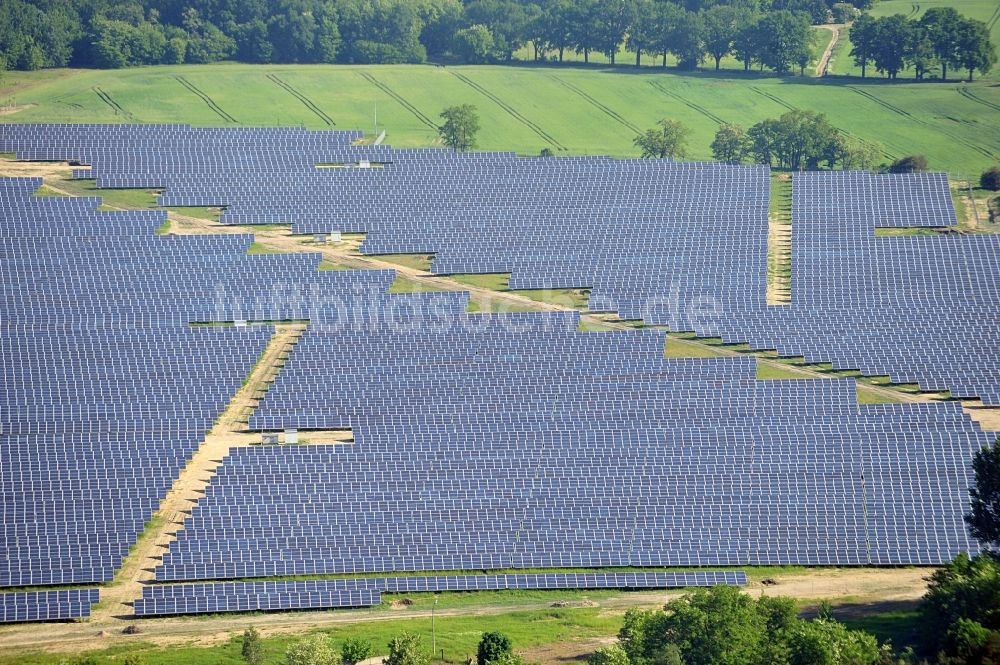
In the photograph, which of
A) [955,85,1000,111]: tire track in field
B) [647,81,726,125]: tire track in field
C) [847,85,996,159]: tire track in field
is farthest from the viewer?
[647,81,726,125]: tire track in field

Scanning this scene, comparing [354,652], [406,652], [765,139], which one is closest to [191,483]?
[354,652]

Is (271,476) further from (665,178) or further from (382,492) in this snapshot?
(665,178)

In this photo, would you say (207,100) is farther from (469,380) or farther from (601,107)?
(469,380)

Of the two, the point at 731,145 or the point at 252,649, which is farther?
the point at 731,145

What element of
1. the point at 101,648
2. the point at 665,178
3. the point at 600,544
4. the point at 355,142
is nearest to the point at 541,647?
the point at 600,544

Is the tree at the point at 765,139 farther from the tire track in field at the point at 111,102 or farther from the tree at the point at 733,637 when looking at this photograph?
the tree at the point at 733,637

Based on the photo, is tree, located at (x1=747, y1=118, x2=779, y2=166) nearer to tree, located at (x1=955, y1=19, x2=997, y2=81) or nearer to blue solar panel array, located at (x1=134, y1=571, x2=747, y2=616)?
tree, located at (x1=955, y1=19, x2=997, y2=81)

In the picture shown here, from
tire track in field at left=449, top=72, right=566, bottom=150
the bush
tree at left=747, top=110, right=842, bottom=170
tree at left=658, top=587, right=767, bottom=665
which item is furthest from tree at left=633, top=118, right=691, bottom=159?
tree at left=658, top=587, right=767, bottom=665
